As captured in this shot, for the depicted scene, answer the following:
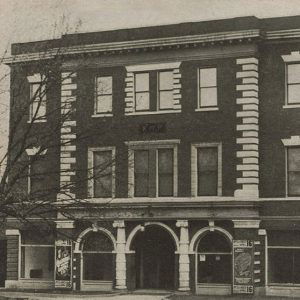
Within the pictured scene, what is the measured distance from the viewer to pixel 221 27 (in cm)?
3366

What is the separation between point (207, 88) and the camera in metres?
33.9

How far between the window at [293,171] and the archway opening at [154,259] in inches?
220

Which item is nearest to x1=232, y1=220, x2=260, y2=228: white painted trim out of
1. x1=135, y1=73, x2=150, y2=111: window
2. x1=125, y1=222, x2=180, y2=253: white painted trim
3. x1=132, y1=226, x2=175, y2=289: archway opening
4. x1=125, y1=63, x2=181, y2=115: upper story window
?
x1=125, y1=222, x2=180, y2=253: white painted trim

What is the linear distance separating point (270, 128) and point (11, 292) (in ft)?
42.8

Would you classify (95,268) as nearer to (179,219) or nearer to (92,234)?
(92,234)

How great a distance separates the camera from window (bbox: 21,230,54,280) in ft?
119

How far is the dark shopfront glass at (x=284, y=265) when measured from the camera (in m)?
32.3

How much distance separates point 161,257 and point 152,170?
3.75 metres

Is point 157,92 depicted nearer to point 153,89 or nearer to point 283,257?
point 153,89

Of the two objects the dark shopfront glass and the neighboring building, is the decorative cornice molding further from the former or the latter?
the dark shopfront glass

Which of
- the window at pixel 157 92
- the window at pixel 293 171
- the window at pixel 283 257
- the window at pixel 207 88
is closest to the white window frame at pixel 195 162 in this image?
the window at pixel 207 88

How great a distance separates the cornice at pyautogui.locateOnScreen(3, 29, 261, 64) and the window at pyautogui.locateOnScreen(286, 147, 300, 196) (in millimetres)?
4854

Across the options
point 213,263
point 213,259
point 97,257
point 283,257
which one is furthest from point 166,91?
point 283,257

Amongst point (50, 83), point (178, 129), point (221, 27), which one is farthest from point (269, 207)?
point (50, 83)
